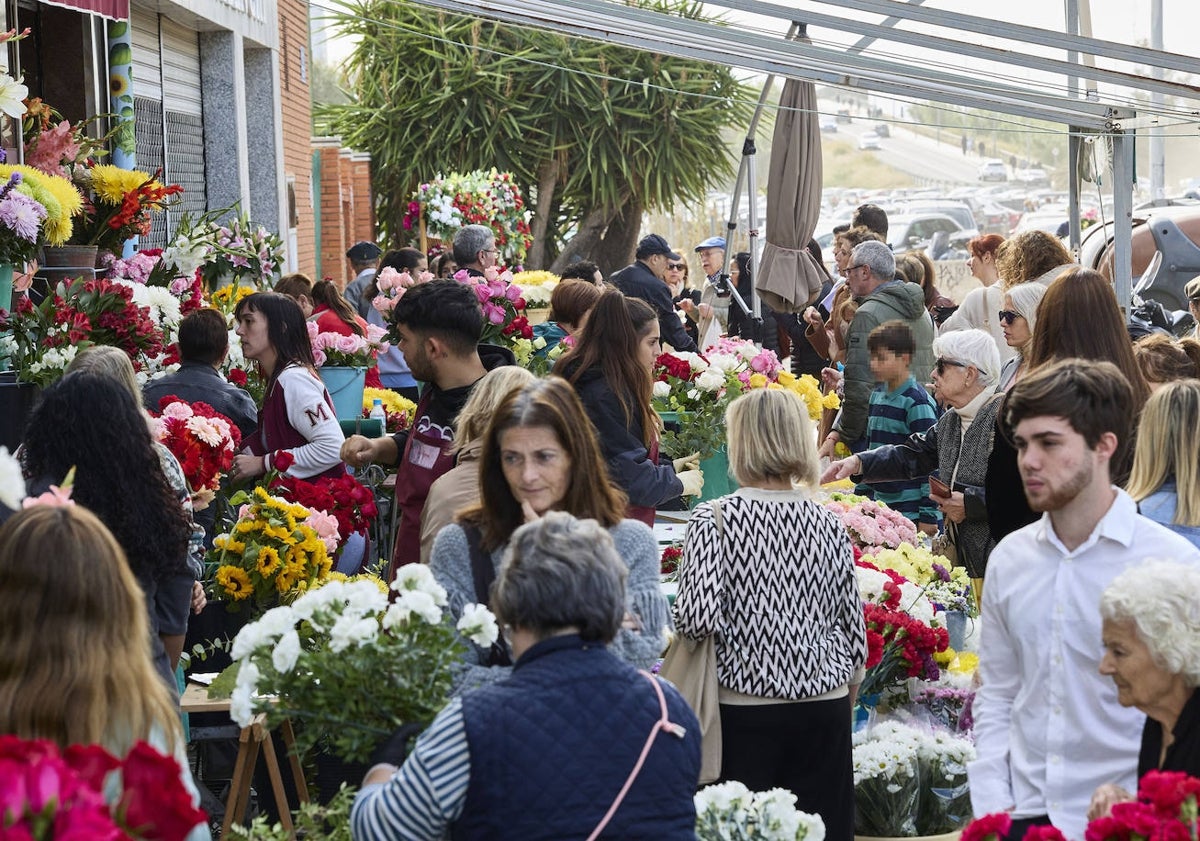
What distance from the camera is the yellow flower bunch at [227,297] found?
23.0 ft

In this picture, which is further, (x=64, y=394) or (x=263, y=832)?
(x=64, y=394)

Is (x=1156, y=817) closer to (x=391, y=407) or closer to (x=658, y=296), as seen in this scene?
(x=391, y=407)

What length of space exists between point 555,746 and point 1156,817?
34.1 inches

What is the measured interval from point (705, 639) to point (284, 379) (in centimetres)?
267

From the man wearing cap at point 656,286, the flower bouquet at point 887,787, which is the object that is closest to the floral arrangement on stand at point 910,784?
the flower bouquet at point 887,787

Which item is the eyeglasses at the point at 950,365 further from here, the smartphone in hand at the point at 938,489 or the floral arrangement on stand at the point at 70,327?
the floral arrangement on stand at the point at 70,327

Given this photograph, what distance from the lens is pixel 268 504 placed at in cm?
495

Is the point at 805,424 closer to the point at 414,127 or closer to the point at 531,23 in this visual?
the point at 531,23

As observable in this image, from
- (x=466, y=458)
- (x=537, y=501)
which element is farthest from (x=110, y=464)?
(x=537, y=501)

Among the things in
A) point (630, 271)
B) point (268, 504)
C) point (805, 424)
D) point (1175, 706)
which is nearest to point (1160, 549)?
point (1175, 706)

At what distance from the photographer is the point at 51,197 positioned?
192 inches

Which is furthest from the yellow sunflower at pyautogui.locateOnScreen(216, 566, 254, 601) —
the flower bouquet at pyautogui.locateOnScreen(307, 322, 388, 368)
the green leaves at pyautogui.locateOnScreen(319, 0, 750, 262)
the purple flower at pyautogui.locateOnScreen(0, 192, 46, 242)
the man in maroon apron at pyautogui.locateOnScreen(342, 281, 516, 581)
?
the green leaves at pyautogui.locateOnScreen(319, 0, 750, 262)

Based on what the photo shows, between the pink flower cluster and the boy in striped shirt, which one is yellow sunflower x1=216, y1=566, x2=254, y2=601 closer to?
the boy in striped shirt

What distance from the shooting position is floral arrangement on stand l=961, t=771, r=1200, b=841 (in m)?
2.03
